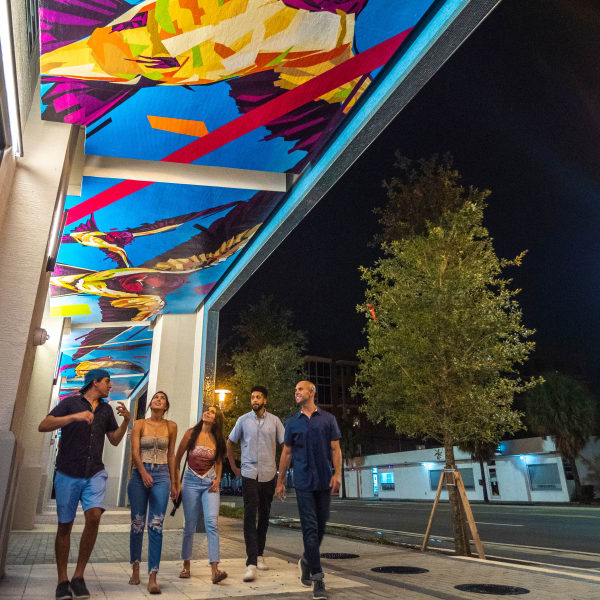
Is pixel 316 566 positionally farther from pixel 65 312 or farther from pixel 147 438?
pixel 65 312

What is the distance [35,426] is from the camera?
41.7 feet

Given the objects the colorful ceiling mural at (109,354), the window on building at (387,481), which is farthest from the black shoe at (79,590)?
the window on building at (387,481)

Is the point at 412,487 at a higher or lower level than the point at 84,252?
lower

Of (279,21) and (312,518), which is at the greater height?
(279,21)

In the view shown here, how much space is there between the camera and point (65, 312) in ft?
44.1

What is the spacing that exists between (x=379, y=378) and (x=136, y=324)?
26.9 feet

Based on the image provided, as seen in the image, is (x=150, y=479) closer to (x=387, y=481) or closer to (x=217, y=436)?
(x=217, y=436)

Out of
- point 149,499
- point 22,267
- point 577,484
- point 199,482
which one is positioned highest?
point 22,267

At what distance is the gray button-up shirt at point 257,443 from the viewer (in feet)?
17.5

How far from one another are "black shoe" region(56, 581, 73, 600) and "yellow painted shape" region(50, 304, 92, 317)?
10140mm

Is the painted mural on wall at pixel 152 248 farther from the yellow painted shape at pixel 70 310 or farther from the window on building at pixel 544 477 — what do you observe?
the window on building at pixel 544 477

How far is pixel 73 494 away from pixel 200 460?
1.33 meters

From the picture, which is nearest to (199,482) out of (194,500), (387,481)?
(194,500)

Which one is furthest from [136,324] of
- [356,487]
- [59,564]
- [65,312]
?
[356,487]
